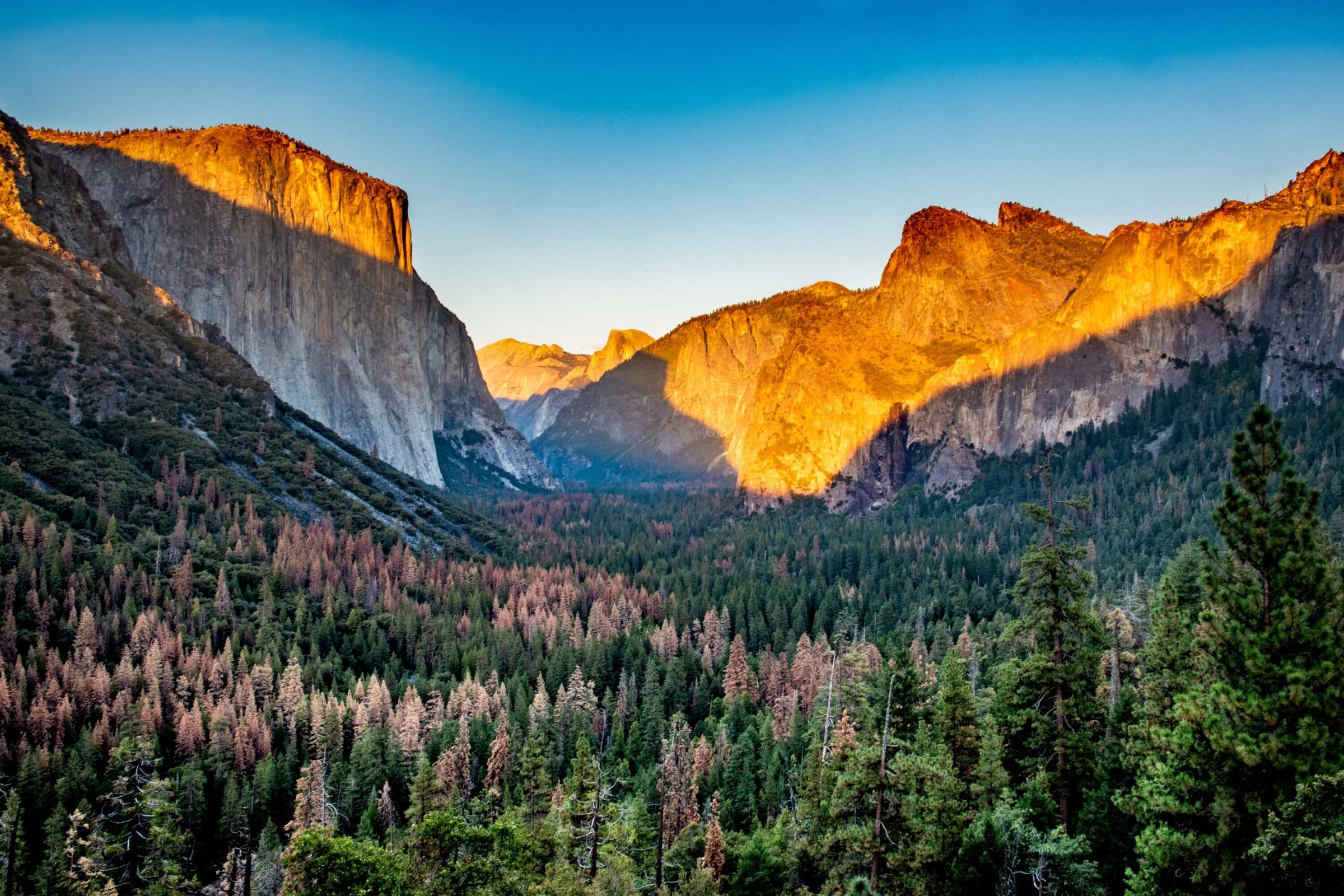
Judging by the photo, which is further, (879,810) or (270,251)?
(270,251)

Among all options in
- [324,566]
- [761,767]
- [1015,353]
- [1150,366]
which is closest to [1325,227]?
[1150,366]

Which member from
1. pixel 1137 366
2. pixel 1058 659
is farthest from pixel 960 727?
pixel 1137 366

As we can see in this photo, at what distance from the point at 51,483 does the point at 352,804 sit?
55.1 meters

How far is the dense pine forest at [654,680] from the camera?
55.5 ft

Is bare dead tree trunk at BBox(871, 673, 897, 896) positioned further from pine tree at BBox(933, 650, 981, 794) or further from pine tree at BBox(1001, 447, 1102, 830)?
pine tree at BBox(1001, 447, 1102, 830)

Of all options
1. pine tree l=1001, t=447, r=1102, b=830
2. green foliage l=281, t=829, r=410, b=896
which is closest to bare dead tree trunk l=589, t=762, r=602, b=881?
green foliage l=281, t=829, r=410, b=896

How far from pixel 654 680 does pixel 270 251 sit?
410 feet

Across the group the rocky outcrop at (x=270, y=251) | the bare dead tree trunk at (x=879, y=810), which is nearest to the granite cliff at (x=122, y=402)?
the rocky outcrop at (x=270, y=251)

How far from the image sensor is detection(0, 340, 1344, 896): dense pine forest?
16906 millimetres

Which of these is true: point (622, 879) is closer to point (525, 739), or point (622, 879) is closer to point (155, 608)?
point (525, 739)

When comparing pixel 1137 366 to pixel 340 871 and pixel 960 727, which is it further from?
pixel 340 871

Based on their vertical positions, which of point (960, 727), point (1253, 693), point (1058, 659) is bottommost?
point (960, 727)

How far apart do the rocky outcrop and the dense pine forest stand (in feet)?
94.4

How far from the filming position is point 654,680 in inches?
Answer: 2837
